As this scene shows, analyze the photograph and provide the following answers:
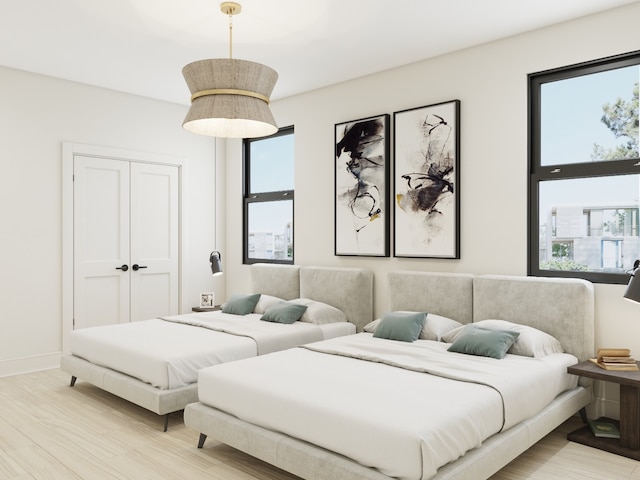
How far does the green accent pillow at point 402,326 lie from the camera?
12.1 ft

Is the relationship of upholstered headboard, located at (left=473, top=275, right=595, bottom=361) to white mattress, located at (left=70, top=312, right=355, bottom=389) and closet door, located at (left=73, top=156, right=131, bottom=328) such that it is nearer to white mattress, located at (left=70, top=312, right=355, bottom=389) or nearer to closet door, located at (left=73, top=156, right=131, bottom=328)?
white mattress, located at (left=70, top=312, right=355, bottom=389)

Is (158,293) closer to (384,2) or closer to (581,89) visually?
(384,2)

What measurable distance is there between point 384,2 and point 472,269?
2.07 meters

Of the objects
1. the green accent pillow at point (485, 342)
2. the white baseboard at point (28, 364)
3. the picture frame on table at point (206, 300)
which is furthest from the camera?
the picture frame on table at point (206, 300)

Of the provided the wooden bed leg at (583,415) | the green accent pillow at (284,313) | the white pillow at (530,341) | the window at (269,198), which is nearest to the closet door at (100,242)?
the window at (269,198)

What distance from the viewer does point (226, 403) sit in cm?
281

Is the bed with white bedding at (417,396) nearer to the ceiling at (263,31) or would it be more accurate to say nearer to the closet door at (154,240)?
the ceiling at (263,31)

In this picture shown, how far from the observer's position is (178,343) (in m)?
3.69

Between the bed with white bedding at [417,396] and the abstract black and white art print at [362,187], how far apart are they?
1029 mm

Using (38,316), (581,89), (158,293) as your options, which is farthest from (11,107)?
(581,89)

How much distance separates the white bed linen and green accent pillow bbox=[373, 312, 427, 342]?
263 mm

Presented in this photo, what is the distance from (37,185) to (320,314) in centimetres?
288

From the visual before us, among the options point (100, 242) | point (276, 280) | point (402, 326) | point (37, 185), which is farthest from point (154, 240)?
point (402, 326)

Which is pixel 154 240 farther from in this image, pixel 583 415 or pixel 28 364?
pixel 583 415
